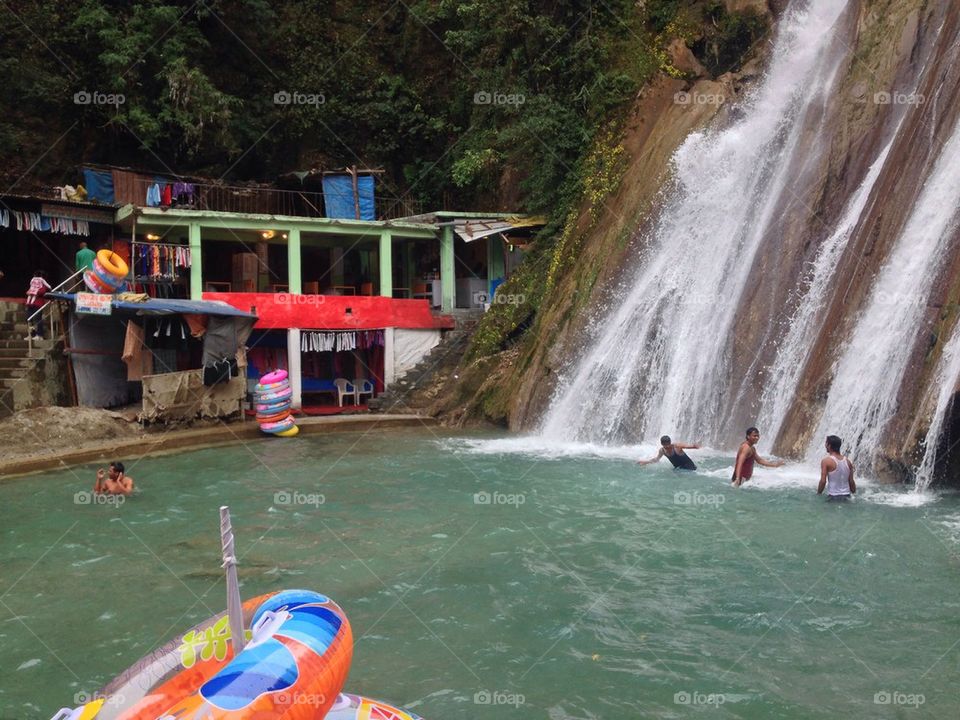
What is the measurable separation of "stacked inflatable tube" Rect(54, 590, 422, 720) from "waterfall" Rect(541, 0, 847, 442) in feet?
38.2

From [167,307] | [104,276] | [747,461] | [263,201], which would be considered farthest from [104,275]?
[747,461]

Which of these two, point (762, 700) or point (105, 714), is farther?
point (762, 700)

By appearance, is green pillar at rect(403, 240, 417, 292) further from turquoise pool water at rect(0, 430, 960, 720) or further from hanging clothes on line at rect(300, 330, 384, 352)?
turquoise pool water at rect(0, 430, 960, 720)

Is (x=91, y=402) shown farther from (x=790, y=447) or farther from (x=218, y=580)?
(x=790, y=447)

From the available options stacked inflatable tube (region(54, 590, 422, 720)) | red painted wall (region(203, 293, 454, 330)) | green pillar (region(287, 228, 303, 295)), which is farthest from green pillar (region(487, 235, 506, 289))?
stacked inflatable tube (region(54, 590, 422, 720))

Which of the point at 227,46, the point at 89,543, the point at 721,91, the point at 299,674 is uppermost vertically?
the point at 227,46

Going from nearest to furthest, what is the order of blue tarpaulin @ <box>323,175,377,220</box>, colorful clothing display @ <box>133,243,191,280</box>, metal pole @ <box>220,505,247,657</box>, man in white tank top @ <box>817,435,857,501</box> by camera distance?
metal pole @ <box>220,505,247,657</box>, man in white tank top @ <box>817,435,857,501</box>, colorful clothing display @ <box>133,243,191,280</box>, blue tarpaulin @ <box>323,175,377,220</box>

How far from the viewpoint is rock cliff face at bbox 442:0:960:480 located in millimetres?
12453

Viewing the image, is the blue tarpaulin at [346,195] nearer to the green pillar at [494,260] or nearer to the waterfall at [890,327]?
the green pillar at [494,260]

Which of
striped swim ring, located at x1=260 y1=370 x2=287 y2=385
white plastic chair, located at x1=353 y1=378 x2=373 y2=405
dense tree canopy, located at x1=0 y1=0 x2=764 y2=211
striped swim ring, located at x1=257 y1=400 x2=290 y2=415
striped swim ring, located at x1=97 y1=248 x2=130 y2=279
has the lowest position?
white plastic chair, located at x1=353 y1=378 x2=373 y2=405

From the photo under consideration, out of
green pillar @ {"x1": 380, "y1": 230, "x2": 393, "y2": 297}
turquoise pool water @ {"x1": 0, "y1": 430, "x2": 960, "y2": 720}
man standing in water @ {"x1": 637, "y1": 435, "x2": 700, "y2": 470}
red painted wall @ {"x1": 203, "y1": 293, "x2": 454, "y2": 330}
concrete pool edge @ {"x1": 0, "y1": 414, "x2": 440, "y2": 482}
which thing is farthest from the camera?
green pillar @ {"x1": 380, "y1": 230, "x2": 393, "y2": 297}

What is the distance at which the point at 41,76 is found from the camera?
25.3 meters

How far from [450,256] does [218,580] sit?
18.2 meters

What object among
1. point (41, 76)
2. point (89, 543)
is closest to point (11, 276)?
point (41, 76)
